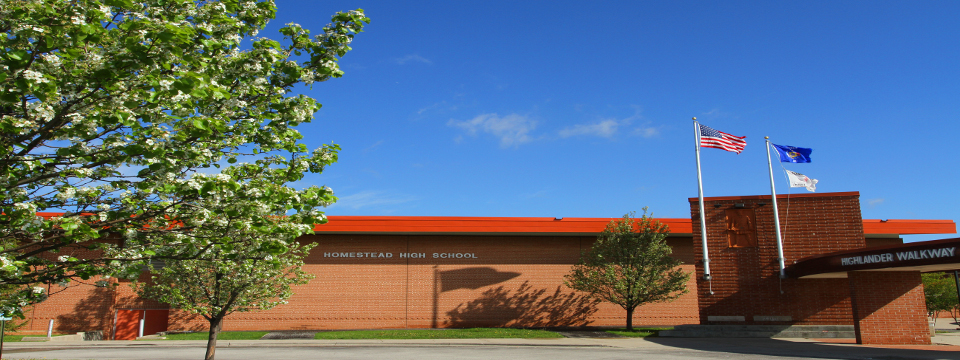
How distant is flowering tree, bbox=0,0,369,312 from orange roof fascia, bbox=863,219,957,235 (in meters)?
29.9

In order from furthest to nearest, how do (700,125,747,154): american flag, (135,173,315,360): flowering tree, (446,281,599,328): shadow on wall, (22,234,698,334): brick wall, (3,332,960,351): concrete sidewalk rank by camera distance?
(446,281,599,328): shadow on wall → (22,234,698,334): brick wall → (700,125,747,154): american flag → (3,332,960,351): concrete sidewalk → (135,173,315,360): flowering tree

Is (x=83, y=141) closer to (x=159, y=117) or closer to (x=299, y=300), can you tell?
(x=159, y=117)

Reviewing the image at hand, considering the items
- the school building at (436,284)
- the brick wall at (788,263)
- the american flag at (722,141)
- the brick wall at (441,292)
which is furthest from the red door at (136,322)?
the american flag at (722,141)

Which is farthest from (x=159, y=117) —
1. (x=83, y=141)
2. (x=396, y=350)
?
(x=396, y=350)

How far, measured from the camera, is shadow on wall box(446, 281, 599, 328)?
27500 millimetres

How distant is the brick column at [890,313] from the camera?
59.6ft

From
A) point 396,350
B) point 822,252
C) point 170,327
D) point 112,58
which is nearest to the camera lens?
point 112,58

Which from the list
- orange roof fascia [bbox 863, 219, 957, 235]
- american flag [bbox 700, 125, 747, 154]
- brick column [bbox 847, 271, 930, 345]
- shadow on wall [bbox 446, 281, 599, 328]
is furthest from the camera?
orange roof fascia [bbox 863, 219, 957, 235]

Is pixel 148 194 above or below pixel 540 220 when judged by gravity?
below

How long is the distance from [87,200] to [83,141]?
3.45 ft

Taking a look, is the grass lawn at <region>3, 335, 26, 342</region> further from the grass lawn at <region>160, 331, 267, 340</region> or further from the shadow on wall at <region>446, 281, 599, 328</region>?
the shadow on wall at <region>446, 281, 599, 328</region>

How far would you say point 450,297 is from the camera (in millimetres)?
27594

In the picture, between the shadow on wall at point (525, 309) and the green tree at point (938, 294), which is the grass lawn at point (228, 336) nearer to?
the shadow on wall at point (525, 309)

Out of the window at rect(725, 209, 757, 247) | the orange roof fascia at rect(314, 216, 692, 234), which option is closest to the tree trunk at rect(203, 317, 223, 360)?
the orange roof fascia at rect(314, 216, 692, 234)
